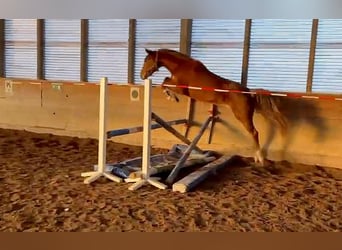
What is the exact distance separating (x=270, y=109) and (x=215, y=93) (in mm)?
453

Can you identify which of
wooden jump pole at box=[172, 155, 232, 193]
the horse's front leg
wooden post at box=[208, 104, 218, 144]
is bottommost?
wooden jump pole at box=[172, 155, 232, 193]

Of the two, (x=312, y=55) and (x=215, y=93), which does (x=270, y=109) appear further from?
(x=312, y=55)

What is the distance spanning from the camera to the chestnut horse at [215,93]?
310 centimetres

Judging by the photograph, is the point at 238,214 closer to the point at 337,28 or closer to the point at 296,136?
the point at 296,136

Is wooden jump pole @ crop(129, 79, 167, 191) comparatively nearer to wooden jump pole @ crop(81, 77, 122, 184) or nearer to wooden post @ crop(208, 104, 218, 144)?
wooden jump pole @ crop(81, 77, 122, 184)

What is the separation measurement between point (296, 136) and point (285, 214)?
1303 mm

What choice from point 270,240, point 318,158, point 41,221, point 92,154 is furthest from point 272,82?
point 270,240

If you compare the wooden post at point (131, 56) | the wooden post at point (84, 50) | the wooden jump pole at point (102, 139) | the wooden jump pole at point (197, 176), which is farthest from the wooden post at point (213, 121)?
the wooden post at point (84, 50)

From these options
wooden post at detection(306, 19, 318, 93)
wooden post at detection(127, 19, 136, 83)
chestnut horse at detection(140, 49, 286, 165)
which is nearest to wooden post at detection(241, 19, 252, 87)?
wooden post at detection(306, 19, 318, 93)

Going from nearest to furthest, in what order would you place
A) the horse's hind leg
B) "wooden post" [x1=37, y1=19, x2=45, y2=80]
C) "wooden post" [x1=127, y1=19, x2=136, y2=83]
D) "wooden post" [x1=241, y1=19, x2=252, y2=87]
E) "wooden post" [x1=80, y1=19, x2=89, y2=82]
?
the horse's hind leg
"wooden post" [x1=241, y1=19, x2=252, y2=87]
"wooden post" [x1=127, y1=19, x2=136, y2=83]
"wooden post" [x1=80, y1=19, x2=89, y2=82]
"wooden post" [x1=37, y1=19, x2=45, y2=80]

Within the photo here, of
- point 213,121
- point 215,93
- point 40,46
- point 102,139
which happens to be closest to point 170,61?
point 215,93

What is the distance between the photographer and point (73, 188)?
8.02ft

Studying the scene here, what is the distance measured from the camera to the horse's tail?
310 cm

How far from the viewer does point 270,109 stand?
3133 mm
